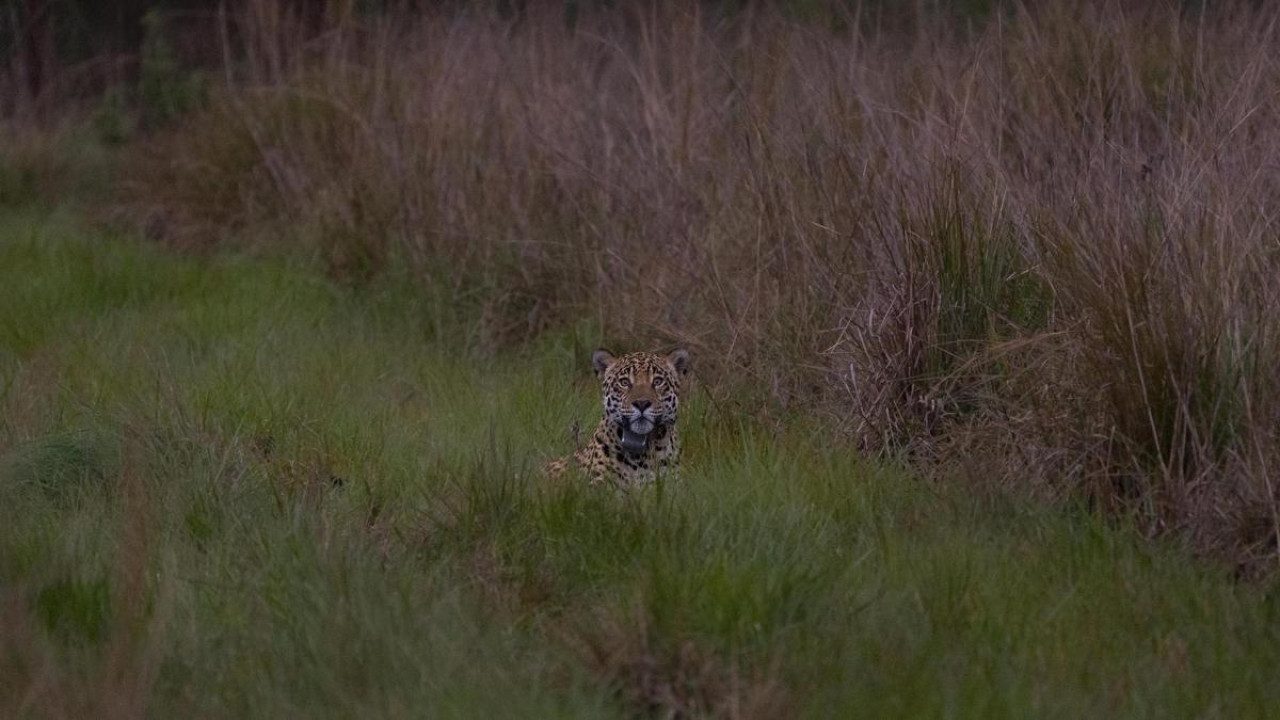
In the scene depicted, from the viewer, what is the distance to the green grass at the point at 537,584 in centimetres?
405

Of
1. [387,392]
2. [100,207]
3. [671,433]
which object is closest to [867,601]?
[671,433]

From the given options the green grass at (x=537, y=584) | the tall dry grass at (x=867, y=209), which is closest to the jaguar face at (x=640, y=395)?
the green grass at (x=537, y=584)

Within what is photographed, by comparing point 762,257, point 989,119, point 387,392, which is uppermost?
point 989,119

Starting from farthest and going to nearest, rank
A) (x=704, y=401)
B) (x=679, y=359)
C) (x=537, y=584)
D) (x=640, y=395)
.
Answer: (x=704, y=401), (x=679, y=359), (x=640, y=395), (x=537, y=584)

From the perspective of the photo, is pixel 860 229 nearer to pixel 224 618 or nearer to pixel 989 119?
pixel 989 119

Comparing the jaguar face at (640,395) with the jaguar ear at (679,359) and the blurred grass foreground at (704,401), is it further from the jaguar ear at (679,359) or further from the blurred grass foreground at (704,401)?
the blurred grass foreground at (704,401)

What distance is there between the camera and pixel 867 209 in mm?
6453

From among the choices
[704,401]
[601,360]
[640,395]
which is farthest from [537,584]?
[704,401]

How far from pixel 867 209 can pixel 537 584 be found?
226cm

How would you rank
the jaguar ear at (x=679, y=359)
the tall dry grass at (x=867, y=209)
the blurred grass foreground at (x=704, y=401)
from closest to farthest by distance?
the blurred grass foreground at (x=704, y=401), the tall dry grass at (x=867, y=209), the jaguar ear at (x=679, y=359)

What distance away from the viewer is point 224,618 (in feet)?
14.9

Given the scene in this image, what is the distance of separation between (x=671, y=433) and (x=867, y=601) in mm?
1822

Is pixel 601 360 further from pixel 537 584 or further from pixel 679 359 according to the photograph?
pixel 537 584

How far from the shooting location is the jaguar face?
238 inches
